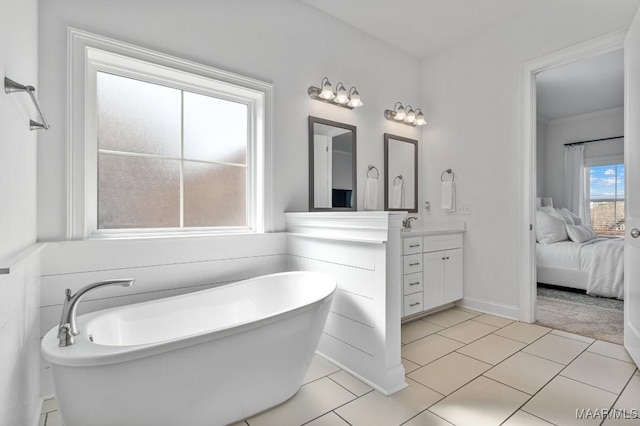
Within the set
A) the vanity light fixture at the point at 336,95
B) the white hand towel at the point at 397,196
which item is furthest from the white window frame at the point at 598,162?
the vanity light fixture at the point at 336,95

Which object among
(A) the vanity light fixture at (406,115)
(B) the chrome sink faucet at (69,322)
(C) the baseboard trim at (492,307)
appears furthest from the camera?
(A) the vanity light fixture at (406,115)

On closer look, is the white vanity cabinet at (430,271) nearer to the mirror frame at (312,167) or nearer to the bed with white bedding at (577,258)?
the mirror frame at (312,167)

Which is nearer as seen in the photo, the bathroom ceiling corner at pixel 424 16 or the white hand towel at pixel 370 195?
→ the bathroom ceiling corner at pixel 424 16

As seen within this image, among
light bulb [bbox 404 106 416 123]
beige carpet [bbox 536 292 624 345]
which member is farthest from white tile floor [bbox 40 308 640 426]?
light bulb [bbox 404 106 416 123]

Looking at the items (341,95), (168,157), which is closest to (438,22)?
(341,95)

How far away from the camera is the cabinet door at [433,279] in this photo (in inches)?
115

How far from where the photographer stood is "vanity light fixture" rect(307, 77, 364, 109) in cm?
279

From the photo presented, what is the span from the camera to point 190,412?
52.9 inches

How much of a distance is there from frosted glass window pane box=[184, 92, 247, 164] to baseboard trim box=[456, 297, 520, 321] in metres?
2.58

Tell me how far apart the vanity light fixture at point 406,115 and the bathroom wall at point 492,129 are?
20 centimetres

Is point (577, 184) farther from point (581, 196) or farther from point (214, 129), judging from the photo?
point (214, 129)

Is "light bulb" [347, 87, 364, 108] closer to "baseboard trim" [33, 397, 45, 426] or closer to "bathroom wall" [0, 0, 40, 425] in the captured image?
"bathroom wall" [0, 0, 40, 425]

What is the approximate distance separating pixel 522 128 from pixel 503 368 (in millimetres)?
2021

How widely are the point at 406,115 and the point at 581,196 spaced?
4405mm
